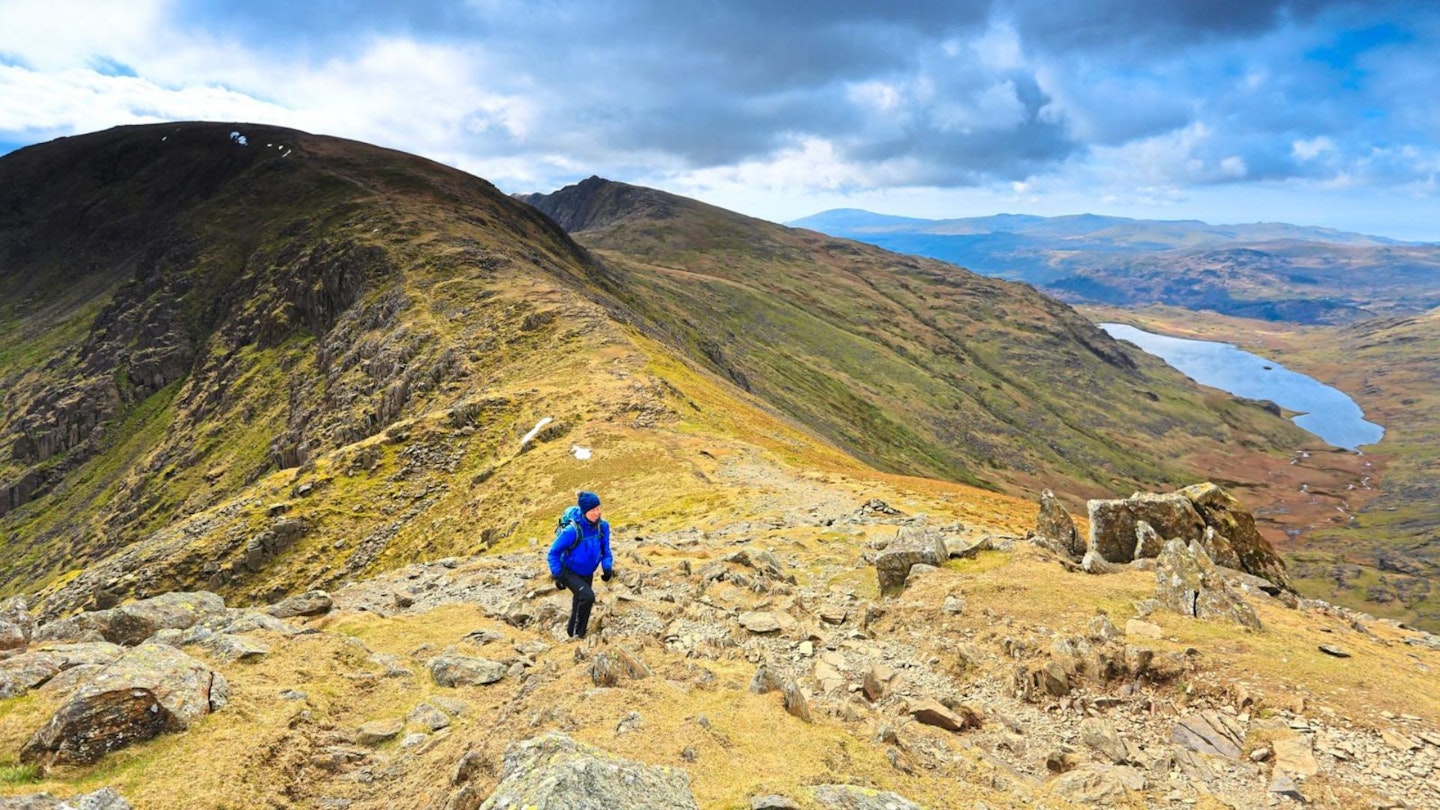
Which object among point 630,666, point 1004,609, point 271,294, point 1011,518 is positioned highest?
point 271,294

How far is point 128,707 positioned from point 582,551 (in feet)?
28.3

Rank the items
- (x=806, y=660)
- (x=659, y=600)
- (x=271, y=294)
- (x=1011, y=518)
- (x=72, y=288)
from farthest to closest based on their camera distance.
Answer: (x=72, y=288), (x=271, y=294), (x=1011, y=518), (x=659, y=600), (x=806, y=660)

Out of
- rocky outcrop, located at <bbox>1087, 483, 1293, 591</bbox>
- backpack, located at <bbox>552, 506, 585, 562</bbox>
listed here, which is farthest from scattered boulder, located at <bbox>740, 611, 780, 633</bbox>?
rocky outcrop, located at <bbox>1087, 483, 1293, 591</bbox>

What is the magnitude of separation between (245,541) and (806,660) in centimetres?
4476

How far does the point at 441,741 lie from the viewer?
38.9 ft

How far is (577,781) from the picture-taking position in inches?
320

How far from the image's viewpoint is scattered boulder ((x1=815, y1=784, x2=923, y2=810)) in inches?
352

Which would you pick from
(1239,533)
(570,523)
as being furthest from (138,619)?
(1239,533)

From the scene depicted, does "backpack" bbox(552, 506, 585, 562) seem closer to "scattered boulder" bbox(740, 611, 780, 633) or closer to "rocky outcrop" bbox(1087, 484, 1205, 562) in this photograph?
"scattered boulder" bbox(740, 611, 780, 633)

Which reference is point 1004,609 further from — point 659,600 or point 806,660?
point 659,600

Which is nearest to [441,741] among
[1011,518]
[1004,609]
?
[1004,609]

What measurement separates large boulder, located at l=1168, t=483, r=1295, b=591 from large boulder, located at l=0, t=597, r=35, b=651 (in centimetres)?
3348

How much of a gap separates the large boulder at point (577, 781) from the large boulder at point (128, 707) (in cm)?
608

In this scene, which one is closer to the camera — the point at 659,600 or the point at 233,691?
the point at 233,691
